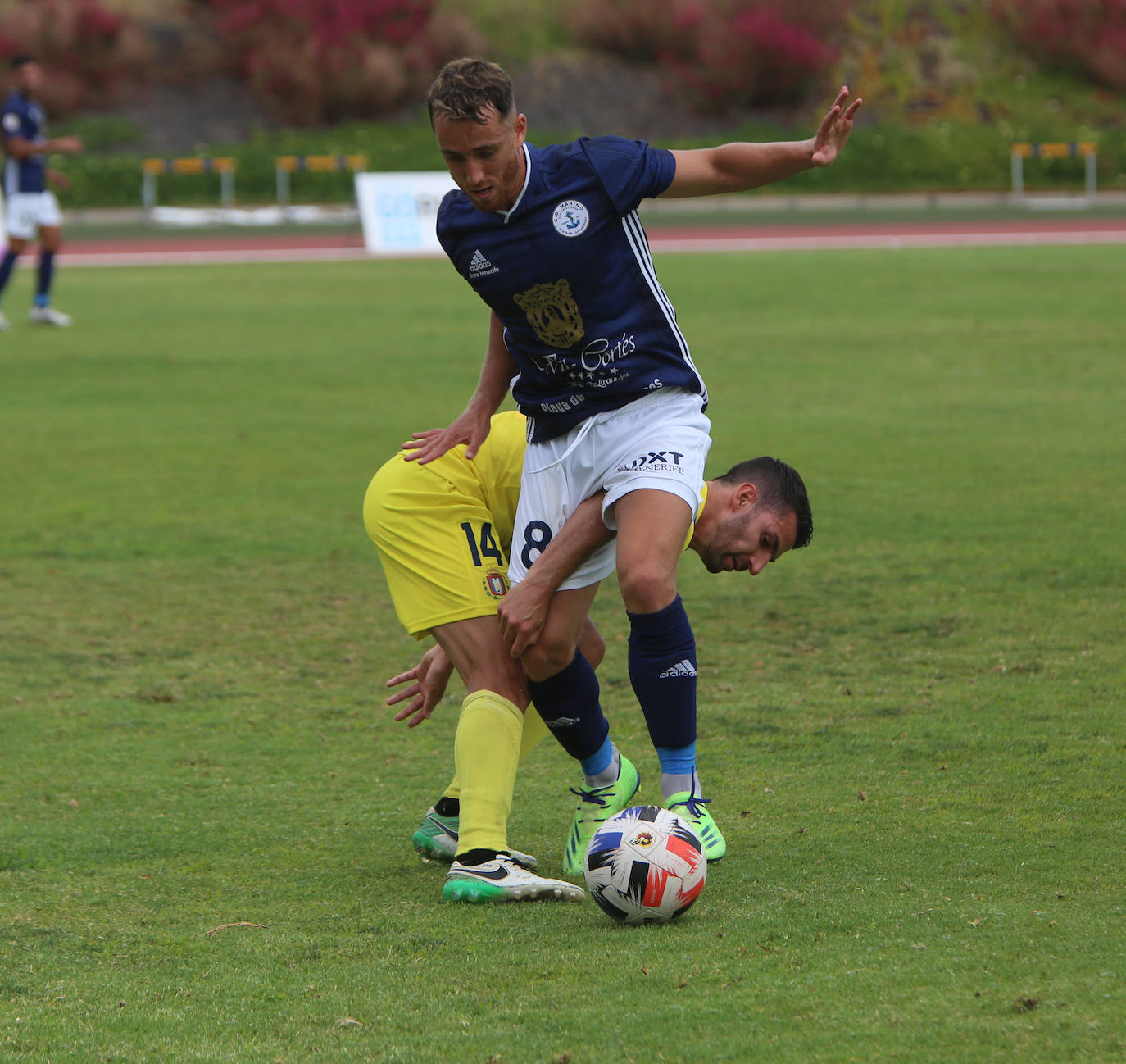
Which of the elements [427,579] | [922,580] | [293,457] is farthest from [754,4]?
[427,579]

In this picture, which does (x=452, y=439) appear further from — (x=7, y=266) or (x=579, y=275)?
(x=7, y=266)

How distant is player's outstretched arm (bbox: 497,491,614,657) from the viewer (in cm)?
402

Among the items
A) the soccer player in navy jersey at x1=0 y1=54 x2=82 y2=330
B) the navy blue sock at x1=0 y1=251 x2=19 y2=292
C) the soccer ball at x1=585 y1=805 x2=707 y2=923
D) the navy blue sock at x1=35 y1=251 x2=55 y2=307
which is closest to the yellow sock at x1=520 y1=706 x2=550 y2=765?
the soccer ball at x1=585 y1=805 x2=707 y2=923

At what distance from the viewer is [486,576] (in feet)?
14.0

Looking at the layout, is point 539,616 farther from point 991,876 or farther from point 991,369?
point 991,369

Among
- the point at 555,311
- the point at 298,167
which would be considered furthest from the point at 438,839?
the point at 298,167

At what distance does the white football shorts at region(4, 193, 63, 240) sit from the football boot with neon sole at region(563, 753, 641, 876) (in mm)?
14546

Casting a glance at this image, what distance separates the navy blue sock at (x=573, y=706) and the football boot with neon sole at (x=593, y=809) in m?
0.12

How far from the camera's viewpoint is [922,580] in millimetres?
6957

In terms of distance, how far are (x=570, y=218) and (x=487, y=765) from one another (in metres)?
1.43

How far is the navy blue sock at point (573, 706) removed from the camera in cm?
417

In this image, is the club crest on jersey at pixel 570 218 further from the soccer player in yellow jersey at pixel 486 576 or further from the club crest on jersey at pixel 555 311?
the soccer player in yellow jersey at pixel 486 576

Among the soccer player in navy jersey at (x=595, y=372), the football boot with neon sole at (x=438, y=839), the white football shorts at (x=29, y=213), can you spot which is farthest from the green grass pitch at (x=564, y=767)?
the white football shorts at (x=29, y=213)

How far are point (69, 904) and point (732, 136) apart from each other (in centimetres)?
3905
